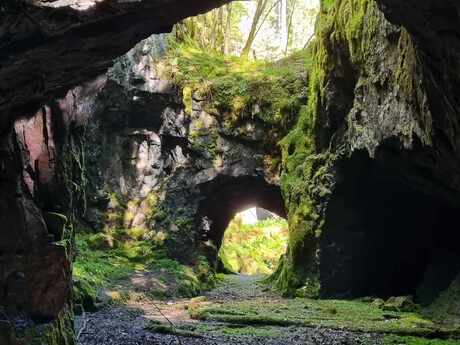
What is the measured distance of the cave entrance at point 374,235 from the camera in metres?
12.8

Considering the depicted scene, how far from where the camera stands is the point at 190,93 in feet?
58.7

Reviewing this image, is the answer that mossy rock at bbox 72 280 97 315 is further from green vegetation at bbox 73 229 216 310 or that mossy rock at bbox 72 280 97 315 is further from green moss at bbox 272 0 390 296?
green moss at bbox 272 0 390 296

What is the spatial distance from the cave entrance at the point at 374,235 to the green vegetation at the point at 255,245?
1524 cm

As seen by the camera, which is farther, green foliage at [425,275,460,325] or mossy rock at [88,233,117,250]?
mossy rock at [88,233,117,250]

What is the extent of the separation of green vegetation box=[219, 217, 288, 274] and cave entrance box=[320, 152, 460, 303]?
1524 cm

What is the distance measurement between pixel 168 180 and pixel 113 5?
13.4m

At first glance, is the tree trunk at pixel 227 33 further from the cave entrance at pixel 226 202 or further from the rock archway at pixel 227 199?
the rock archway at pixel 227 199

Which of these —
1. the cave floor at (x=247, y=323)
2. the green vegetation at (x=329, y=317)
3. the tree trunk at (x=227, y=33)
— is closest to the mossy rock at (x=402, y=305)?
the green vegetation at (x=329, y=317)

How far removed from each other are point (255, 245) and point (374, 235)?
18346 mm

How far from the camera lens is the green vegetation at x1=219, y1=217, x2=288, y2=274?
29.7 meters

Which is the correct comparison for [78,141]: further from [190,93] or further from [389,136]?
[190,93]

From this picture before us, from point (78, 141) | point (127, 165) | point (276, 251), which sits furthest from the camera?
point (276, 251)

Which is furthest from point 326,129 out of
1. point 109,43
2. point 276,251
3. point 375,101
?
point 276,251

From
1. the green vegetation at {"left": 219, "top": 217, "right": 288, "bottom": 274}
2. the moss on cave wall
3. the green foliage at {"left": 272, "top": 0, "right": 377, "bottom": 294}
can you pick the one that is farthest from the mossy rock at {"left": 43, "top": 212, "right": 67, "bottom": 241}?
the green vegetation at {"left": 219, "top": 217, "right": 288, "bottom": 274}
